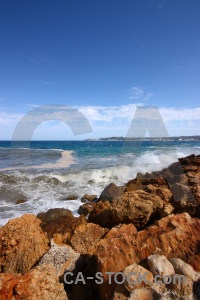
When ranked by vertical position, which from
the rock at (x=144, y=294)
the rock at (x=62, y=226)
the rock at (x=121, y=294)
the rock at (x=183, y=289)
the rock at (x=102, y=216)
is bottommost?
the rock at (x=62, y=226)

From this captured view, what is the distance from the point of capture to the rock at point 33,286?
2588mm

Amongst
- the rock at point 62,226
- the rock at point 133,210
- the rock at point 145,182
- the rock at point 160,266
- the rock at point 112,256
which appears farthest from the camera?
the rock at point 145,182

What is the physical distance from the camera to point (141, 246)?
3.49 m

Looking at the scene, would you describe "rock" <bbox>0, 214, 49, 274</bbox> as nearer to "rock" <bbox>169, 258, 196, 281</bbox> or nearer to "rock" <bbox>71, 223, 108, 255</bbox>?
"rock" <bbox>71, 223, 108, 255</bbox>

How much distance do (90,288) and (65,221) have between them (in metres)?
2.68

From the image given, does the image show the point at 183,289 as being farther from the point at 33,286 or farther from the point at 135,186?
the point at 135,186

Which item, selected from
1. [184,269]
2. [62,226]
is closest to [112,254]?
[184,269]

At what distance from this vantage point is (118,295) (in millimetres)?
2629

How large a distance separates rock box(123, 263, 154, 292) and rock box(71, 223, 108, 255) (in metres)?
1.52

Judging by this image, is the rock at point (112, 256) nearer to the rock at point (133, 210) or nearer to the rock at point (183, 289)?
the rock at point (183, 289)

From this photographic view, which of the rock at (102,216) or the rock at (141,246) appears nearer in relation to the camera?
the rock at (141,246)

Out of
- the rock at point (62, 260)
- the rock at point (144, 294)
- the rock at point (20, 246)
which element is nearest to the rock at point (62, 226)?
the rock at point (20, 246)

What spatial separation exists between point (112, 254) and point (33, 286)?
3.94 feet

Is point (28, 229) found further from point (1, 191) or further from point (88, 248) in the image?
point (1, 191)
